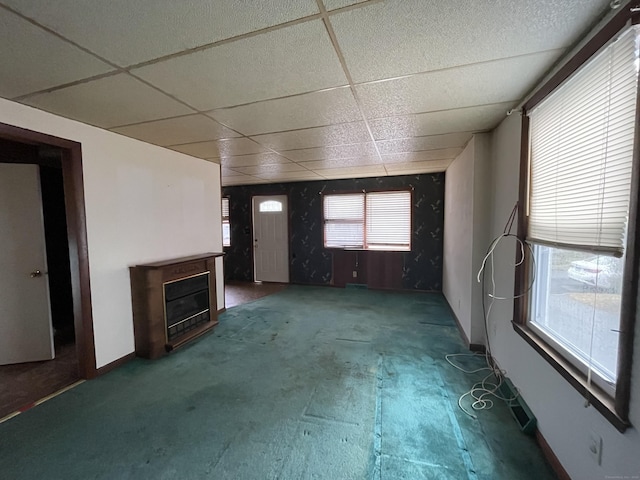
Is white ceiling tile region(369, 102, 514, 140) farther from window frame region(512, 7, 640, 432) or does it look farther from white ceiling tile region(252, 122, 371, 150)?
window frame region(512, 7, 640, 432)

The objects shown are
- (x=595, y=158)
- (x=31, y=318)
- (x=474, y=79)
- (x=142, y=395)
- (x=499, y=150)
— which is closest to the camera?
(x=595, y=158)

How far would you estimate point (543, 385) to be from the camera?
5.40 ft

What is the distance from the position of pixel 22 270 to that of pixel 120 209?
1.11m

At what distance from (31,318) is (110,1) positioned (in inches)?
125

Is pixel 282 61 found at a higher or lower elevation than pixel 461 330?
higher

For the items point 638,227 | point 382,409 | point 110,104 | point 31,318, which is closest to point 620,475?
point 638,227

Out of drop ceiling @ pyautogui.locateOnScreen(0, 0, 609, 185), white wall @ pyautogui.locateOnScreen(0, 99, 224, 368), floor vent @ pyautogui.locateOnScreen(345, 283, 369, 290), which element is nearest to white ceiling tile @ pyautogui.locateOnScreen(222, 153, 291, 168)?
white wall @ pyautogui.locateOnScreen(0, 99, 224, 368)

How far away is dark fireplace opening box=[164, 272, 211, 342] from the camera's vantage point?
120 inches

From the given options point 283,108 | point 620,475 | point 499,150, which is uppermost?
point 283,108

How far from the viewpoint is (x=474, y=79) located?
169 centimetres

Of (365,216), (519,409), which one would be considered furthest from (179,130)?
(365,216)

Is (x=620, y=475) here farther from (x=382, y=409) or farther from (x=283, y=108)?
(x=283, y=108)

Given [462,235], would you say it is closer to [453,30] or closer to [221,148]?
[453,30]

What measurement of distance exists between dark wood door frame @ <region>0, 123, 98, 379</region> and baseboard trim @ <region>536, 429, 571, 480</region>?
3486 millimetres
